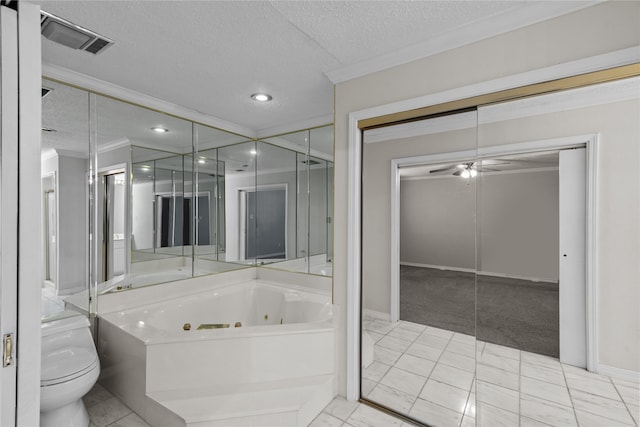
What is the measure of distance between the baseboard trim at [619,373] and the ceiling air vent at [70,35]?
10.5 feet

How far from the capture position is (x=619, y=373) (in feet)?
4.85

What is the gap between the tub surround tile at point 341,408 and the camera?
6.39 feet

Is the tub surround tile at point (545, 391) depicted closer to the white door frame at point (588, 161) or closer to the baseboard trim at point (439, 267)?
the white door frame at point (588, 161)

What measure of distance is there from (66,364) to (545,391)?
278 cm

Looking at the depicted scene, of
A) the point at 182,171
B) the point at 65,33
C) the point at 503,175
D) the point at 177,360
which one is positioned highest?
the point at 65,33

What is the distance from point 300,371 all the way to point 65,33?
2.45 m

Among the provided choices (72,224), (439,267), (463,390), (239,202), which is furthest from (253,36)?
(463,390)

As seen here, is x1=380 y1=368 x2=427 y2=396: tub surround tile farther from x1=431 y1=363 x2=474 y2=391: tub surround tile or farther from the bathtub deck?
the bathtub deck

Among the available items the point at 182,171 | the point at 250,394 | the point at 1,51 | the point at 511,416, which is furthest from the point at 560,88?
the point at 182,171

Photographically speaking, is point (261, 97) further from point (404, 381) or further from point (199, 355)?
point (404, 381)

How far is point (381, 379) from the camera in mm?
2078

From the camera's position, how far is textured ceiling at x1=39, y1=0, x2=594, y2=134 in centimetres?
145

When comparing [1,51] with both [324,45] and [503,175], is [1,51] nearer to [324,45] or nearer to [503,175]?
[324,45]

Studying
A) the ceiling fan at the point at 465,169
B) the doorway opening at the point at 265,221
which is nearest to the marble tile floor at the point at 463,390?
the ceiling fan at the point at 465,169
